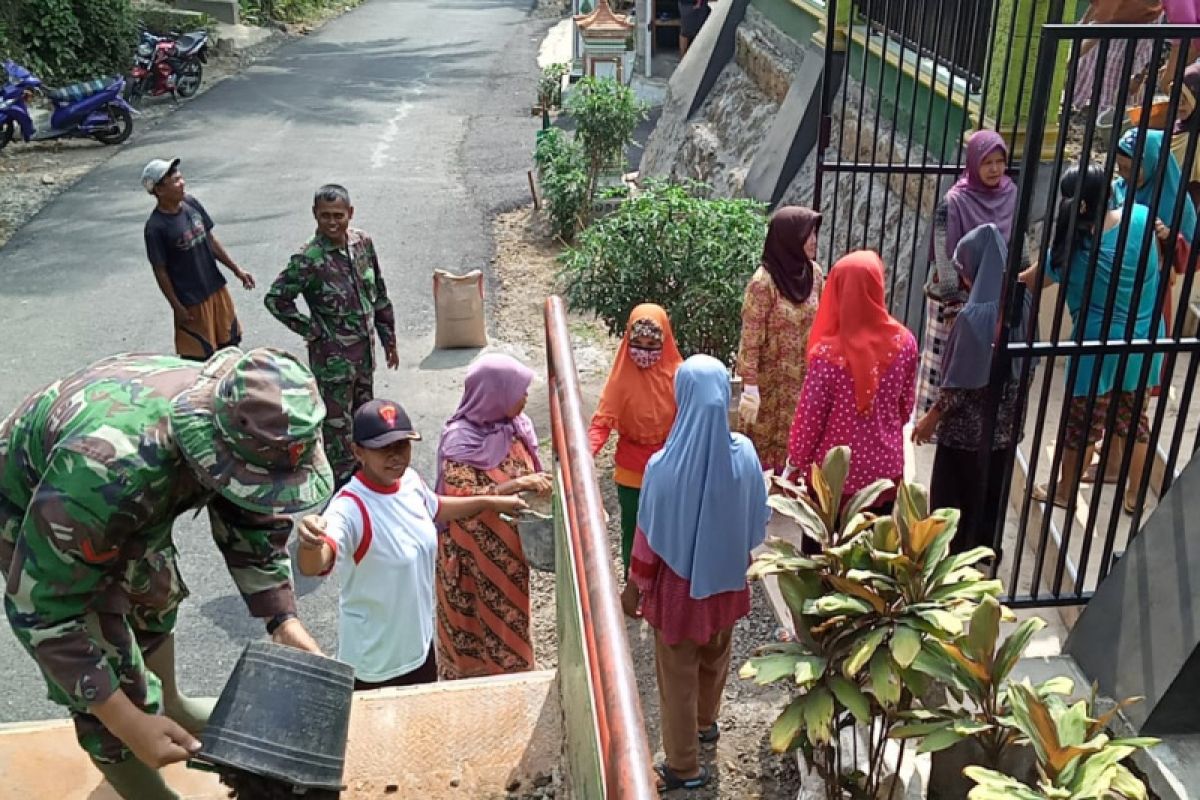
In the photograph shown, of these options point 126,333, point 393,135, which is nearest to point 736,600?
point 126,333

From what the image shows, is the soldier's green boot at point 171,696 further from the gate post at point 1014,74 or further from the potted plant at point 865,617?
the gate post at point 1014,74

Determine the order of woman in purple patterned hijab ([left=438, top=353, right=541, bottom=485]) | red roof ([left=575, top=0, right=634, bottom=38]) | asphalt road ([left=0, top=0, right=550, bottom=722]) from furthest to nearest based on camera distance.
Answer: red roof ([left=575, top=0, right=634, bottom=38]) < asphalt road ([left=0, top=0, right=550, bottom=722]) < woman in purple patterned hijab ([left=438, top=353, right=541, bottom=485])

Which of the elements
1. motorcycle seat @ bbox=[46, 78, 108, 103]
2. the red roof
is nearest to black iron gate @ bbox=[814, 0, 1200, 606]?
the red roof

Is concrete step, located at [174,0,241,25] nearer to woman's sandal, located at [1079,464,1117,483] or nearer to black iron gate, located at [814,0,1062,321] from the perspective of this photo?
black iron gate, located at [814,0,1062,321]

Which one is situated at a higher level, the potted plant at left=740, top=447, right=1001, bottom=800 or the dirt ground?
the potted plant at left=740, top=447, right=1001, bottom=800

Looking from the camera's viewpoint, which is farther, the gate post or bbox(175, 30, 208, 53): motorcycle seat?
bbox(175, 30, 208, 53): motorcycle seat

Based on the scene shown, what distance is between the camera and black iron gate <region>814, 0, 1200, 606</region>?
2.97 metres

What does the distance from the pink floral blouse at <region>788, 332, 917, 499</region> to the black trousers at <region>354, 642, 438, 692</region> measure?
1.51m

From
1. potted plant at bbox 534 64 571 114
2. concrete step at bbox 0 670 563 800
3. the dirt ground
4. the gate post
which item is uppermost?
the gate post

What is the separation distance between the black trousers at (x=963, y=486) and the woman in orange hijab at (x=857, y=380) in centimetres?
27

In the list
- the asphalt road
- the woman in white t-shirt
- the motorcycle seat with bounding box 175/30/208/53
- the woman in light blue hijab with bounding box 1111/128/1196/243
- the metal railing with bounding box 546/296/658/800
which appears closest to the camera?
the metal railing with bounding box 546/296/658/800

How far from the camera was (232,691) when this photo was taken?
2.38 m

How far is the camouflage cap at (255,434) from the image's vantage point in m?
2.22

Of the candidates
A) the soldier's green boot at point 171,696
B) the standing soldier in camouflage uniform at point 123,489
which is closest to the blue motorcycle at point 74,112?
the soldier's green boot at point 171,696
